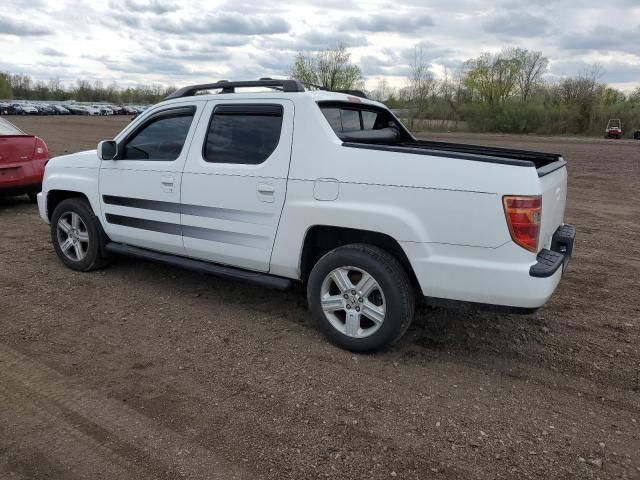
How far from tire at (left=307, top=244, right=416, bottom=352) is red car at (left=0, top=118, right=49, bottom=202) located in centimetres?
662

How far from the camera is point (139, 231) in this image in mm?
5121

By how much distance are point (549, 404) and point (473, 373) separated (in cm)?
55

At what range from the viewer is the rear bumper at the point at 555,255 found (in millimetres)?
3375

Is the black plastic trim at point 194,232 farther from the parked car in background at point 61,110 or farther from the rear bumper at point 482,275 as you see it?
the parked car in background at point 61,110

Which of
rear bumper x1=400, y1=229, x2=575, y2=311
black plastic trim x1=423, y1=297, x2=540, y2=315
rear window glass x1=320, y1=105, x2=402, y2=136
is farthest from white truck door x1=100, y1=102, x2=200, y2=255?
black plastic trim x1=423, y1=297, x2=540, y2=315

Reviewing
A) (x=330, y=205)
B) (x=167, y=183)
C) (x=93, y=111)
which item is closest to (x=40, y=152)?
(x=167, y=183)

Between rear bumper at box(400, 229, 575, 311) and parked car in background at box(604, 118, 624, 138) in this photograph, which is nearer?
rear bumper at box(400, 229, 575, 311)

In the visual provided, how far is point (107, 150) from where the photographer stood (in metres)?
5.11

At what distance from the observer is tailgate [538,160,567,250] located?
11.5ft

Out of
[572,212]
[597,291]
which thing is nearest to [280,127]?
[597,291]

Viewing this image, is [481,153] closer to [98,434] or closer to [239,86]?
[239,86]

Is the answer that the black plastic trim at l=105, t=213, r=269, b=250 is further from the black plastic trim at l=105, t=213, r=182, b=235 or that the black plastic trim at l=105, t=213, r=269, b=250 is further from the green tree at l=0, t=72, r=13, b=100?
the green tree at l=0, t=72, r=13, b=100

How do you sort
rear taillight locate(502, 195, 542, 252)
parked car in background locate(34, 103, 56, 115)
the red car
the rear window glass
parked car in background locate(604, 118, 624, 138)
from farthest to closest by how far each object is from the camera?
parked car in background locate(34, 103, 56, 115) → parked car in background locate(604, 118, 624, 138) → the red car → the rear window glass → rear taillight locate(502, 195, 542, 252)

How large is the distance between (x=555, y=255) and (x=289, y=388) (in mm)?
2012
